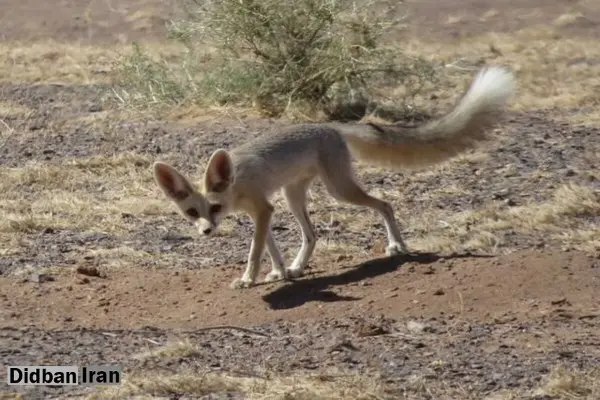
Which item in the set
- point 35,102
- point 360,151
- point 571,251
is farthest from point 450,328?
point 35,102

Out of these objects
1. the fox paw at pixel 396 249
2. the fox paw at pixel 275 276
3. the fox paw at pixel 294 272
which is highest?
the fox paw at pixel 396 249

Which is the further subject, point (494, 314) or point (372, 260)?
point (372, 260)

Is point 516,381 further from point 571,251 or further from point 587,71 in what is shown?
point 587,71

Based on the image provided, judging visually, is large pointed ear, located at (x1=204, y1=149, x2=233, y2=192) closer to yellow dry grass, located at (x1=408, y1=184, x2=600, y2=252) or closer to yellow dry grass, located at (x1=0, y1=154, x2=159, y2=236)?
yellow dry grass, located at (x1=408, y1=184, x2=600, y2=252)

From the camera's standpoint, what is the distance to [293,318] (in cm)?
775

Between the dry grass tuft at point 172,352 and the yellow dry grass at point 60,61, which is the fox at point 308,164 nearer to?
the dry grass tuft at point 172,352

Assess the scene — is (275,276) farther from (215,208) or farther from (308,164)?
(308,164)

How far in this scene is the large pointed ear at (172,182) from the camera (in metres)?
8.43

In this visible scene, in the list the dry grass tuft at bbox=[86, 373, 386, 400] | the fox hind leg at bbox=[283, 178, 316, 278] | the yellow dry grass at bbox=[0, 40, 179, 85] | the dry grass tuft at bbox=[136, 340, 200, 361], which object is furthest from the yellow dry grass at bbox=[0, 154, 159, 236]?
the yellow dry grass at bbox=[0, 40, 179, 85]

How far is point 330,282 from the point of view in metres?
8.57

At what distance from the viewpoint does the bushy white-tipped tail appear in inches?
362

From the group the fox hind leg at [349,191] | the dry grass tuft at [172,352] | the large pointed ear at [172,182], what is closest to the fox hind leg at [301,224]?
the fox hind leg at [349,191]

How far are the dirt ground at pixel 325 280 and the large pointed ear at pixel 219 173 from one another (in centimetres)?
69

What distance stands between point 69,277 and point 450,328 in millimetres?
3050
